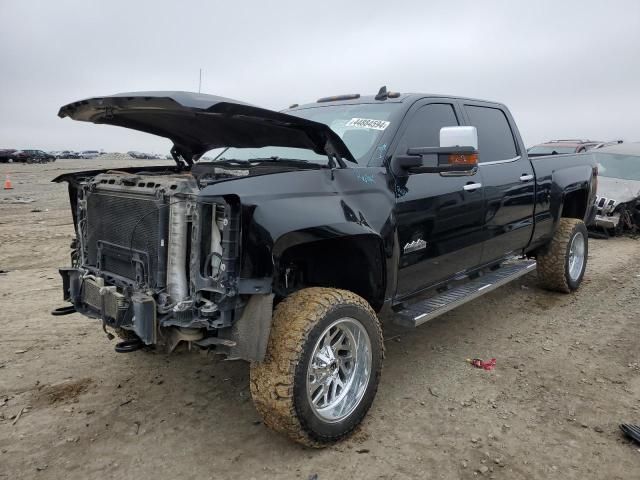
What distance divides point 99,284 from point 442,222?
235 cm

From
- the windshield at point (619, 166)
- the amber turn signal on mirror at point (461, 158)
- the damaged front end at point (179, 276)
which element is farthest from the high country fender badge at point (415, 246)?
the windshield at point (619, 166)

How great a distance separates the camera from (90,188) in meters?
3.37

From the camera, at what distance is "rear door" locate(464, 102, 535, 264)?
453 centimetres

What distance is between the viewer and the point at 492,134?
4.93 m

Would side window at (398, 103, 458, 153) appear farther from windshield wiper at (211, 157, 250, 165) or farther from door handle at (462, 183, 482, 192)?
windshield wiper at (211, 157, 250, 165)

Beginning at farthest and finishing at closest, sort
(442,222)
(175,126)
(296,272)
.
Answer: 1. (442,222)
2. (175,126)
3. (296,272)

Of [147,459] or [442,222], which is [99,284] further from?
[442,222]

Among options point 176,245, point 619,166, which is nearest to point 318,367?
point 176,245

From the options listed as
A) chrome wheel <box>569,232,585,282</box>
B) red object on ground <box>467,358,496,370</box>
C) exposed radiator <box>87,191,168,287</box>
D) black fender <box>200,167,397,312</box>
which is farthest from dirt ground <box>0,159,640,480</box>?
black fender <box>200,167,397,312</box>

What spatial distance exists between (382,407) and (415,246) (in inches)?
43.1

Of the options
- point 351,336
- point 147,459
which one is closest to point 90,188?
point 147,459

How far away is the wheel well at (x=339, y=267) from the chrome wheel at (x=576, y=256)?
365cm

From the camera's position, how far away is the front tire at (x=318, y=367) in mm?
2746

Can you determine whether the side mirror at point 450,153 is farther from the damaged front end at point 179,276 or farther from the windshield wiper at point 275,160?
the damaged front end at point 179,276
